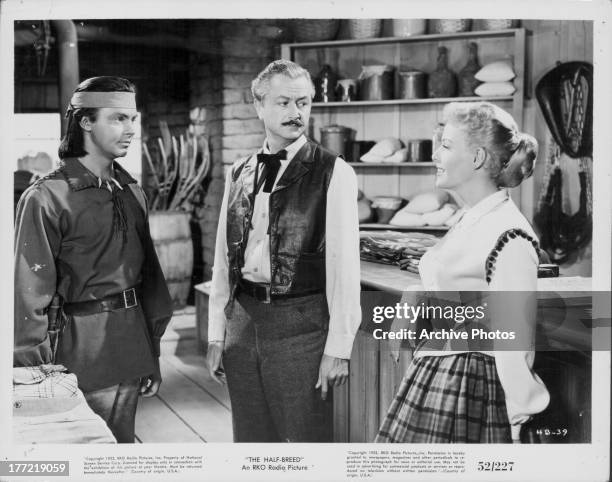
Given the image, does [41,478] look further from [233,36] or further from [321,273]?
[233,36]

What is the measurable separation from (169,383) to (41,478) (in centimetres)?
51

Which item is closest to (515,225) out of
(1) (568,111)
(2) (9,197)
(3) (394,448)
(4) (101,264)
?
(1) (568,111)

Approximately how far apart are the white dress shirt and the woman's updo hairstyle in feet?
1.28

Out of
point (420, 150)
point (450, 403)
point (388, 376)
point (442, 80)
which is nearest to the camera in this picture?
point (450, 403)

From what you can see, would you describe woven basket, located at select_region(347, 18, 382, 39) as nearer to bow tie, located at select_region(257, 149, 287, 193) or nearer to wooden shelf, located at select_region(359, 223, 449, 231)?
bow tie, located at select_region(257, 149, 287, 193)

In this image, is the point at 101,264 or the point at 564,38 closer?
the point at 101,264

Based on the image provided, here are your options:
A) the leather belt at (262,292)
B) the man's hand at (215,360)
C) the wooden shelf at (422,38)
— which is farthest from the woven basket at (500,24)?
the man's hand at (215,360)

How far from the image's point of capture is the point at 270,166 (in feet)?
6.97

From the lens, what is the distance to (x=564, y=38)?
2.29 m

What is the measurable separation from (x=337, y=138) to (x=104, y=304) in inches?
36.1

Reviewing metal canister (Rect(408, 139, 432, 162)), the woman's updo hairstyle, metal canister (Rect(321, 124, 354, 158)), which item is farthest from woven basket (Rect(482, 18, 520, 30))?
metal canister (Rect(321, 124, 354, 158))

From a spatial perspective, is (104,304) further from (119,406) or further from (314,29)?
(314,29)

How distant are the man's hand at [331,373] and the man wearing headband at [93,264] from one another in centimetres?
55

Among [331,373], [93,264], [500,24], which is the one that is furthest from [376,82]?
[93,264]
